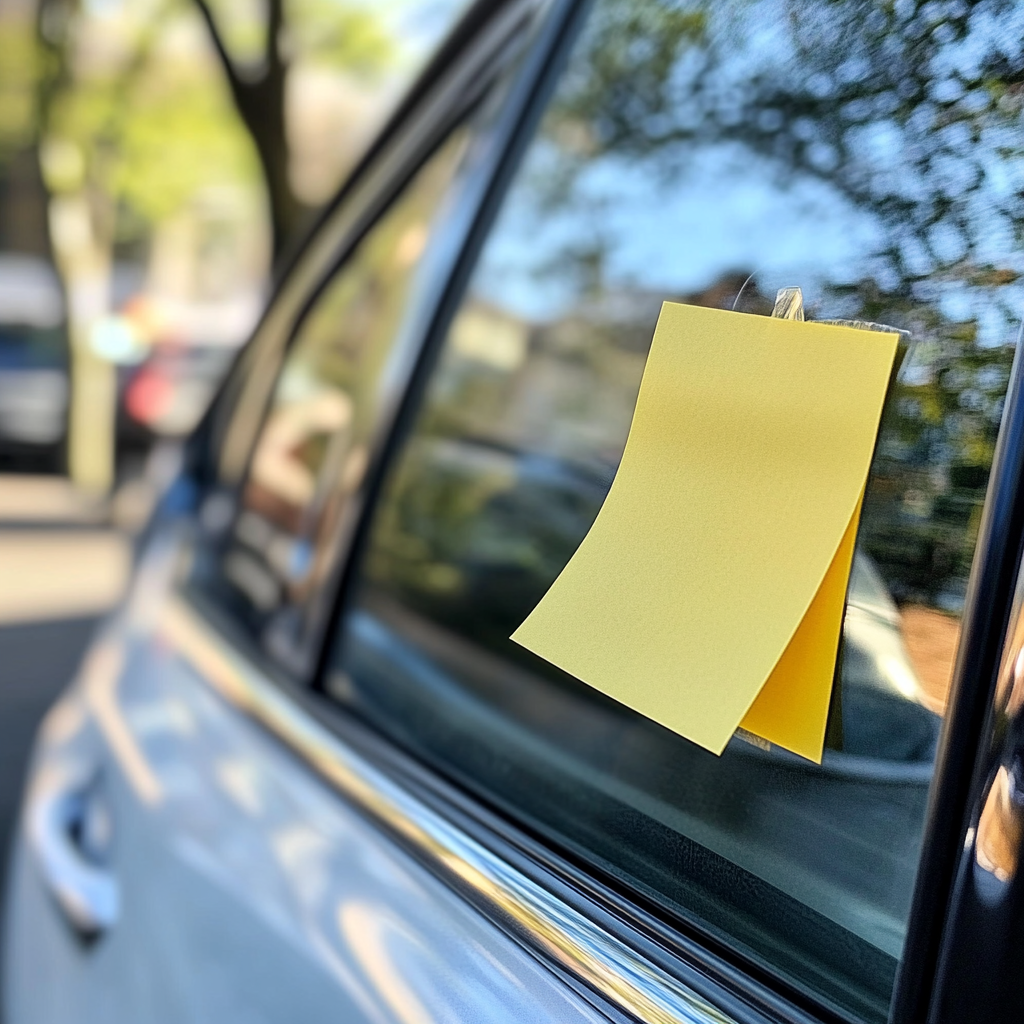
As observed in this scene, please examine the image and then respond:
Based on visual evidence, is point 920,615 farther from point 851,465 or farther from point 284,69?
point 284,69

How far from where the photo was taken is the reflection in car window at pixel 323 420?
1.64m

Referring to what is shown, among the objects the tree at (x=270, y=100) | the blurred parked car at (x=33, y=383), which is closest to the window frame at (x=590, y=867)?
the tree at (x=270, y=100)

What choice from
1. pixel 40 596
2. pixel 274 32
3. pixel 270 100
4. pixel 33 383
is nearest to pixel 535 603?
pixel 40 596

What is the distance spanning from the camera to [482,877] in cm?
103

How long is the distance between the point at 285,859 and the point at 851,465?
798 millimetres

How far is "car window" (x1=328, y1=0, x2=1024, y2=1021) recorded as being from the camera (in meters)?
0.80

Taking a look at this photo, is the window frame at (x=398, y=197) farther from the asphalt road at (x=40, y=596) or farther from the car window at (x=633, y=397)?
the asphalt road at (x=40, y=596)

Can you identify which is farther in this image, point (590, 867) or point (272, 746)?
point (272, 746)

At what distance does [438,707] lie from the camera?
1433 millimetres

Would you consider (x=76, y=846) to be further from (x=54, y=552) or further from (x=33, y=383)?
(x=33, y=383)

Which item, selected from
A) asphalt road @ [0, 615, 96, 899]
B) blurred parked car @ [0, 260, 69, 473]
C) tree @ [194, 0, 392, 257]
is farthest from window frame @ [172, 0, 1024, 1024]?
blurred parked car @ [0, 260, 69, 473]

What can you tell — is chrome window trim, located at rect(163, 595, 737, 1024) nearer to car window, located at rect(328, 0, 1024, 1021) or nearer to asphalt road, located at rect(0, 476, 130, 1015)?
car window, located at rect(328, 0, 1024, 1021)

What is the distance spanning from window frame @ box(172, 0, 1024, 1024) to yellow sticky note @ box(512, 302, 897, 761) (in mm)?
89

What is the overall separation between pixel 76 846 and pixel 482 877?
0.93m
